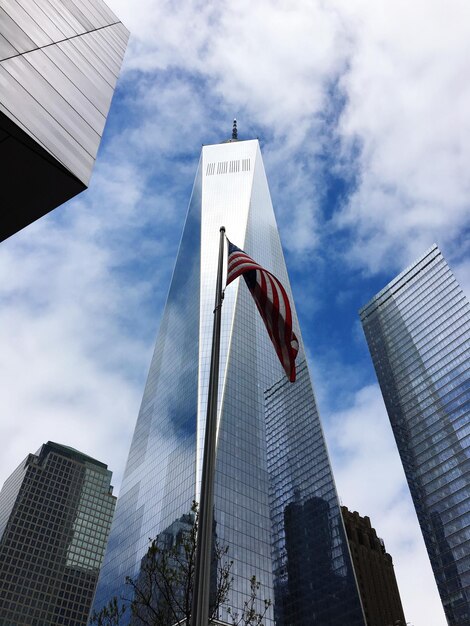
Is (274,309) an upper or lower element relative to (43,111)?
lower

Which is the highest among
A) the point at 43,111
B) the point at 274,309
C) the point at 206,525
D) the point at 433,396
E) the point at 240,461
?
the point at 433,396

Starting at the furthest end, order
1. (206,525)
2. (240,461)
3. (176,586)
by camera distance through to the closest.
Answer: (240,461), (176,586), (206,525)

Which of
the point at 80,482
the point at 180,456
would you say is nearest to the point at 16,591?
the point at 80,482

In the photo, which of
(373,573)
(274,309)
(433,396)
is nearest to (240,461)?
(373,573)

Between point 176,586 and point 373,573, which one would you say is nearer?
point 176,586

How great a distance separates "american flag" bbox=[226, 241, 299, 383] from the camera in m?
15.8

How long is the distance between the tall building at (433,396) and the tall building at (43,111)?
107 metres

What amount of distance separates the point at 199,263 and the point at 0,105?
131088 millimetres

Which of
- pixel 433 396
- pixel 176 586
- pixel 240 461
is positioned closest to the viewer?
pixel 176 586

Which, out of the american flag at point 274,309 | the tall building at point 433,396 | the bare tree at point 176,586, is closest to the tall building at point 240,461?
the tall building at point 433,396

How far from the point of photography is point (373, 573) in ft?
412

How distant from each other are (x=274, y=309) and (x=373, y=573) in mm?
127719

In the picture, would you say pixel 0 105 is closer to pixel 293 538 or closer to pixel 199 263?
pixel 293 538

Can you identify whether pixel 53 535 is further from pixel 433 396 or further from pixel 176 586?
pixel 176 586
